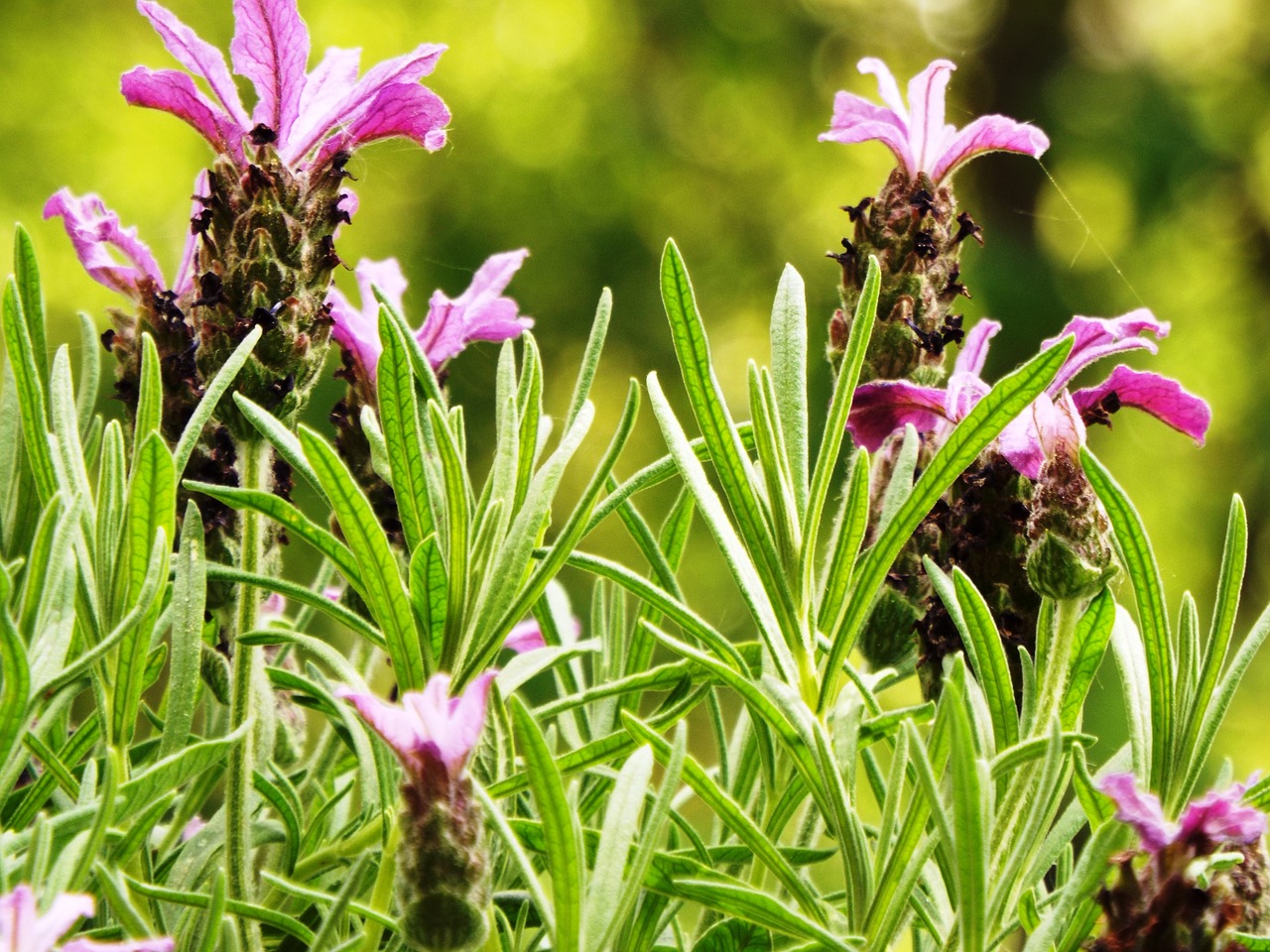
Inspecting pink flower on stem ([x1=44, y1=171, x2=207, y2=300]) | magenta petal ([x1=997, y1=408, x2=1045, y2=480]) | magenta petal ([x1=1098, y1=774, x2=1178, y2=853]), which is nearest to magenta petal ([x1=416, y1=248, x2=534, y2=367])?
pink flower on stem ([x1=44, y1=171, x2=207, y2=300])

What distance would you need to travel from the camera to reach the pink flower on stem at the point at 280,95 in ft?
1.70

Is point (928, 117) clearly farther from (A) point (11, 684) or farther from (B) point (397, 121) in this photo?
(A) point (11, 684)

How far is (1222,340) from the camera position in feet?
15.2

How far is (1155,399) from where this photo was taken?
0.58 m

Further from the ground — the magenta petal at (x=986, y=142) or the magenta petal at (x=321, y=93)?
the magenta petal at (x=986, y=142)

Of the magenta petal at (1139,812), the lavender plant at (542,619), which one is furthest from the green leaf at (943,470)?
the magenta petal at (1139,812)

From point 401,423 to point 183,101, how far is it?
0.53 feet

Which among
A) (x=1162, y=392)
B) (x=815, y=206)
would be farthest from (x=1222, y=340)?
(x=1162, y=392)

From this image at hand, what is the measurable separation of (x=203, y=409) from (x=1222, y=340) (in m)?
4.66

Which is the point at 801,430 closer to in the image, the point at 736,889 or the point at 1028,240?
the point at 736,889

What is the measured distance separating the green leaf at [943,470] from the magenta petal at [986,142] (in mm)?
208

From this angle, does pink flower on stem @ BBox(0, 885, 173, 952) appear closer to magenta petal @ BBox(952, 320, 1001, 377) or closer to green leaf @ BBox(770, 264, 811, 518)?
green leaf @ BBox(770, 264, 811, 518)

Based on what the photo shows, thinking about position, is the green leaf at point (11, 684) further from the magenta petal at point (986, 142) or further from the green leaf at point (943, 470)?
the magenta petal at point (986, 142)

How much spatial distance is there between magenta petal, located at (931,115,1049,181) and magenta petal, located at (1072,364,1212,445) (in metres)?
0.11
